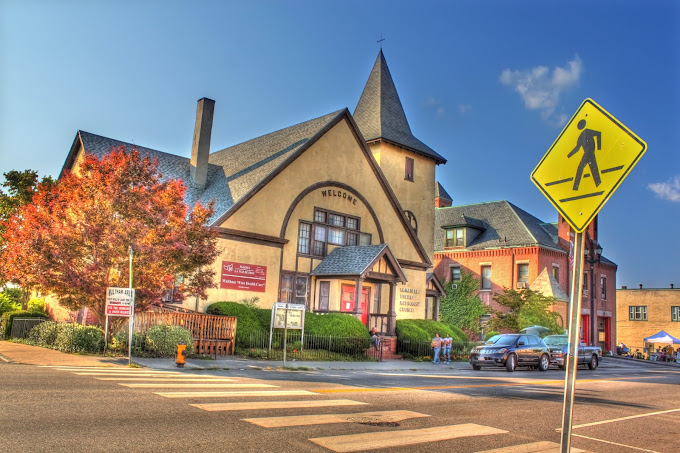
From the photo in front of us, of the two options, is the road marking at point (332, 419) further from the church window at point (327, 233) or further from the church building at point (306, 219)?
Answer: the church window at point (327, 233)

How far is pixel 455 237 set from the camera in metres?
49.2

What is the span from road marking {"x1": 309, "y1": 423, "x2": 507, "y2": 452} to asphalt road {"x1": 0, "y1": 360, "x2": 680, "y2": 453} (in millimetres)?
17

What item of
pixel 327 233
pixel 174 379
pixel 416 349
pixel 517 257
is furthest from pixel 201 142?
pixel 517 257

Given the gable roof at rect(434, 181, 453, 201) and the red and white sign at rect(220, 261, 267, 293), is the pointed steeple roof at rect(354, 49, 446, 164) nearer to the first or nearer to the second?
the red and white sign at rect(220, 261, 267, 293)

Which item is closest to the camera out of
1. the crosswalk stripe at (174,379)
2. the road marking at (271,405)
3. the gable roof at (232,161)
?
the road marking at (271,405)

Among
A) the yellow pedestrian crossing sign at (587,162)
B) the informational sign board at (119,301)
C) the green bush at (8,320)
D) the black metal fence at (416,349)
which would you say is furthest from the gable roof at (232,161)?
the yellow pedestrian crossing sign at (587,162)

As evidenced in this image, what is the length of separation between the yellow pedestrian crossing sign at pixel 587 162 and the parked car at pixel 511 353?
2103cm

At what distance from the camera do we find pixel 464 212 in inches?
2057

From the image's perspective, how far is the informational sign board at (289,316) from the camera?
21.1 m

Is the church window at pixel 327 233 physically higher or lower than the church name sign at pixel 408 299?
higher

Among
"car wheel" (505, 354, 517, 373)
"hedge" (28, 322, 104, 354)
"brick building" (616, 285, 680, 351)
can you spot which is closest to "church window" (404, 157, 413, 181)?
"car wheel" (505, 354, 517, 373)

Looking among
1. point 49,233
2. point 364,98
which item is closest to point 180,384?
point 49,233

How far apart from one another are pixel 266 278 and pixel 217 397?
16920mm

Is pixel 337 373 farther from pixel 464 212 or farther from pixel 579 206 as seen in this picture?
pixel 464 212
